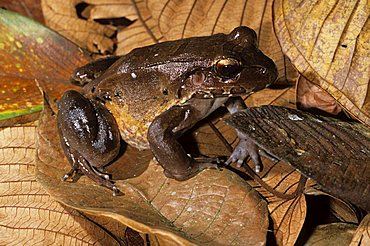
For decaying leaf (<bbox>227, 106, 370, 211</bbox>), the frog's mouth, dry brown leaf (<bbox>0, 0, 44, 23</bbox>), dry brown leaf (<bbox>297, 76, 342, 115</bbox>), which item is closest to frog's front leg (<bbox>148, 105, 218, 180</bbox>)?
the frog's mouth

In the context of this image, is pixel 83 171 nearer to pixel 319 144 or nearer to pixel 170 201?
pixel 170 201

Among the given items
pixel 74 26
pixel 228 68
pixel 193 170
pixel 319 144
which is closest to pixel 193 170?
pixel 193 170

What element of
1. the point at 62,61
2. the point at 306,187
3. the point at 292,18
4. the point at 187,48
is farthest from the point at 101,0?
the point at 306,187

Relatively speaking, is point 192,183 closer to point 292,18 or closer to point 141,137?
point 141,137

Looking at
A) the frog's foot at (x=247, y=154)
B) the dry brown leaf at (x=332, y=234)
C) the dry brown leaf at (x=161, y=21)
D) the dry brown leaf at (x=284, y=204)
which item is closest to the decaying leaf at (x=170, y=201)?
the dry brown leaf at (x=284, y=204)

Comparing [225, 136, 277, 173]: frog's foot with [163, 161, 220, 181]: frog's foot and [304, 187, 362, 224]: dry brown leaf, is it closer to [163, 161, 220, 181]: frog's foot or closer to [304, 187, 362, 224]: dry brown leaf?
[163, 161, 220, 181]: frog's foot

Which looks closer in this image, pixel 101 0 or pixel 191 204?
pixel 191 204

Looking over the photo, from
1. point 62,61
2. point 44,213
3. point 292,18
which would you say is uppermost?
point 292,18
